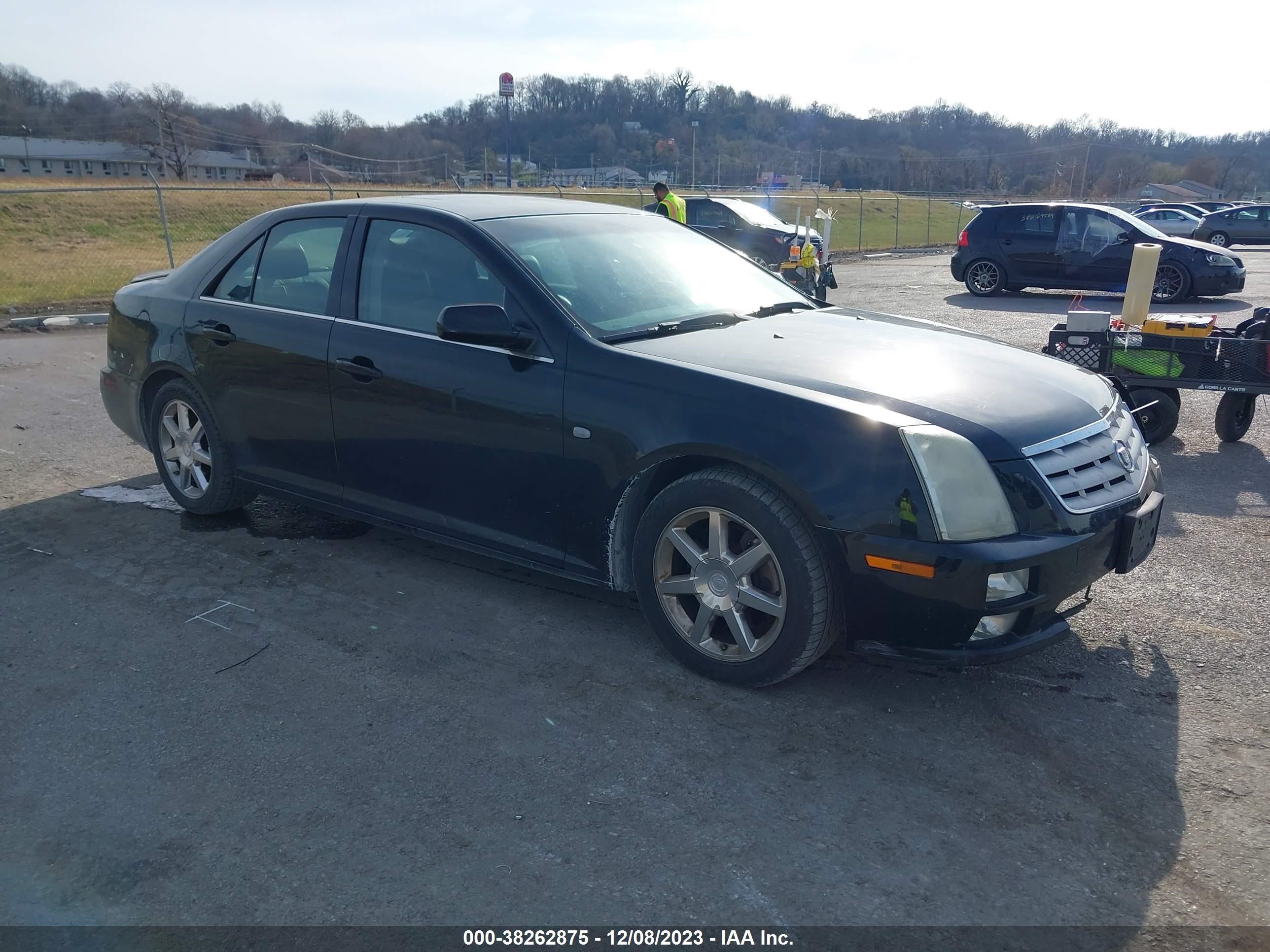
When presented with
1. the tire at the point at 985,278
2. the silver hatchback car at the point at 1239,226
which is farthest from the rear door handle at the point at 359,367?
the silver hatchback car at the point at 1239,226

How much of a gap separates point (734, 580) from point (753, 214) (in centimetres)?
1628

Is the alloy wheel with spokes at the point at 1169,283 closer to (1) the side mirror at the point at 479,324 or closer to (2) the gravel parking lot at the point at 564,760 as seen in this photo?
(2) the gravel parking lot at the point at 564,760

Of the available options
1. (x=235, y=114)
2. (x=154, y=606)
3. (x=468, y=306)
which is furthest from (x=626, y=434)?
(x=235, y=114)

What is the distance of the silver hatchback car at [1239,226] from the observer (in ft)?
100

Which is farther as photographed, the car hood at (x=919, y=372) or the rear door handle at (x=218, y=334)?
the rear door handle at (x=218, y=334)

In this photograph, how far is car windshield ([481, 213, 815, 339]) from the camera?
399cm

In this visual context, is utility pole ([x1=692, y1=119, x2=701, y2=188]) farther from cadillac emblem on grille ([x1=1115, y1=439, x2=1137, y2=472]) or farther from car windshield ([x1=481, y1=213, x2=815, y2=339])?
cadillac emblem on grille ([x1=1115, y1=439, x2=1137, y2=472])

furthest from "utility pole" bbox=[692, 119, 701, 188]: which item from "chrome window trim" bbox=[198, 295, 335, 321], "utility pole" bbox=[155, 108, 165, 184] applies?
"chrome window trim" bbox=[198, 295, 335, 321]

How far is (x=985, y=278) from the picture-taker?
16.9 metres

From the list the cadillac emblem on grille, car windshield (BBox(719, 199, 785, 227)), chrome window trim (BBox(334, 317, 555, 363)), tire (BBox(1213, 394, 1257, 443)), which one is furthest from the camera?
car windshield (BBox(719, 199, 785, 227))

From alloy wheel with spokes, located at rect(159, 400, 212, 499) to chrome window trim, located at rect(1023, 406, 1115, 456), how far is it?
13.1 ft

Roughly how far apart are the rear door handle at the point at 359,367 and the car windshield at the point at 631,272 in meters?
0.78

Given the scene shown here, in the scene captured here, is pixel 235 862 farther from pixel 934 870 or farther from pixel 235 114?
pixel 235 114

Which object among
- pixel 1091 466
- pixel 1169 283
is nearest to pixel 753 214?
pixel 1169 283
